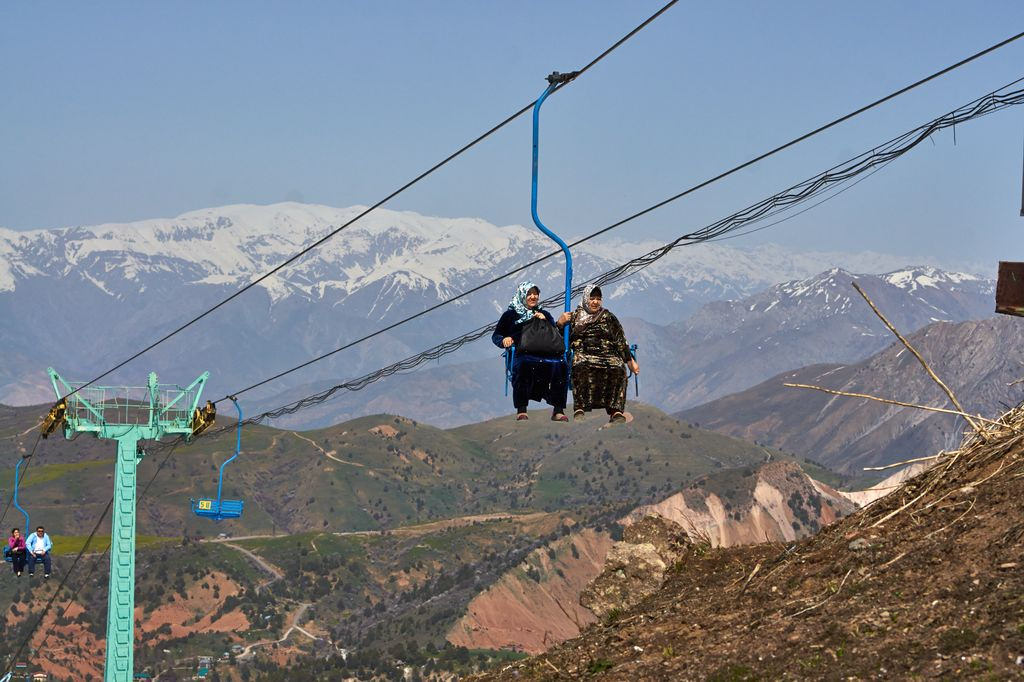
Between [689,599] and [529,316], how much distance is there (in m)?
7.03

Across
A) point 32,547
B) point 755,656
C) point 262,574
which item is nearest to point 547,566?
point 262,574

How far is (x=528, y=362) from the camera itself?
22.4m

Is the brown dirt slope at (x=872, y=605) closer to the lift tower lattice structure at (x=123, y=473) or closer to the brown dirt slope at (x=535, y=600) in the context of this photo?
the lift tower lattice structure at (x=123, y=473)

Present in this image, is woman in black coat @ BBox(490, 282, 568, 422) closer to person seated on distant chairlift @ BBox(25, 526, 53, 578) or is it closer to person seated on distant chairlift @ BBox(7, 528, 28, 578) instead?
person seated on distant chairlift @ BBox(25, 526, 53, 578)

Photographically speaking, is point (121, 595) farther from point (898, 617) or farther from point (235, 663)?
point (235, 663)

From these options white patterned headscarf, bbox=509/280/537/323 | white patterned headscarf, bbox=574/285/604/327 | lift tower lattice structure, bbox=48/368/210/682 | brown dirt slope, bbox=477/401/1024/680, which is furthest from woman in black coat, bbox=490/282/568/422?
lift tower lattice structure, bbox=48/368/210/682

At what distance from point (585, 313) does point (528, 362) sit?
1.29 metres

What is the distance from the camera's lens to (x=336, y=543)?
162625mm

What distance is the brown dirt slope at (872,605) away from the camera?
12391mm

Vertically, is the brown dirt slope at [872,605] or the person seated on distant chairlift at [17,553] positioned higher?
the person seated on distant chairlift at [17,553]

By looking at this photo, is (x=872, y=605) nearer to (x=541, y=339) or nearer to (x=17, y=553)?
(x=541, y=339)

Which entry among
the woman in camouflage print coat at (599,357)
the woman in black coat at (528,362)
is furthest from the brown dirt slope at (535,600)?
the woman in camouflage print coat at (599,357)

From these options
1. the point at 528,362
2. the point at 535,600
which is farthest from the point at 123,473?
the point at 535,600

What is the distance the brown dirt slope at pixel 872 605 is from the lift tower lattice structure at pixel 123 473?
3007 cm
